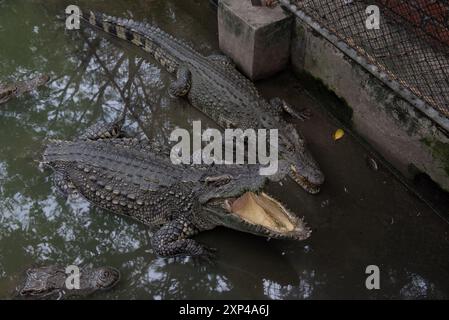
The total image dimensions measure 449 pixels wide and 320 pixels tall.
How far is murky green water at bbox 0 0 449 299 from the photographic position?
3.87 meters

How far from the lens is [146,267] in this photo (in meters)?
3.99

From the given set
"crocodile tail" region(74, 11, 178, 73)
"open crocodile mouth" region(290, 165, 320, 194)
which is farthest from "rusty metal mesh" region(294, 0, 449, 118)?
"crocodile tail" region(74, 11, 178, 73)

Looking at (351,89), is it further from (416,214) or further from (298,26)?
(416,214)

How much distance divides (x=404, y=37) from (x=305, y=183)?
71.5 inches

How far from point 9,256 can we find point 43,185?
78 centimetres

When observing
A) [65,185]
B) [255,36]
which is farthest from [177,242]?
[255,36]

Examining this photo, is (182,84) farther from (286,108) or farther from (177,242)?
(177,242)

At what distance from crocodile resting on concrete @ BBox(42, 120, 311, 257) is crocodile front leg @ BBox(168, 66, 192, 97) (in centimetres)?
118

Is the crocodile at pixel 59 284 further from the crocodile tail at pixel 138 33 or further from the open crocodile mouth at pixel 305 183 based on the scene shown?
the crocodile tail at pixel 138 33

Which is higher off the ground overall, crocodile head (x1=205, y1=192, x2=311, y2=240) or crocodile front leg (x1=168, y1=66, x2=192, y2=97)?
crocodile front leg (x1=168, y1=66, x2=192, y2=97)

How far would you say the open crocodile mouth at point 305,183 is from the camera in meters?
4.38

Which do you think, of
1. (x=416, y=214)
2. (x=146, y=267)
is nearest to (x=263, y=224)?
(x=146, y=267)

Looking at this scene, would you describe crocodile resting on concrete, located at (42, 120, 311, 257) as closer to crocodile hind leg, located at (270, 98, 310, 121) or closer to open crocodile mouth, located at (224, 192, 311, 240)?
open crocodile mouth, located at (224, 192, 311, 240)

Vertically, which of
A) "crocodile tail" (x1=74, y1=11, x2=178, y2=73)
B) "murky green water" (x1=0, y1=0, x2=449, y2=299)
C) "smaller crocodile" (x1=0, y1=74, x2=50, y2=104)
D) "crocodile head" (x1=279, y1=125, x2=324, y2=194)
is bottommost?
"murky green water" (x1=0, y1=0, x2=449, y2=299)
